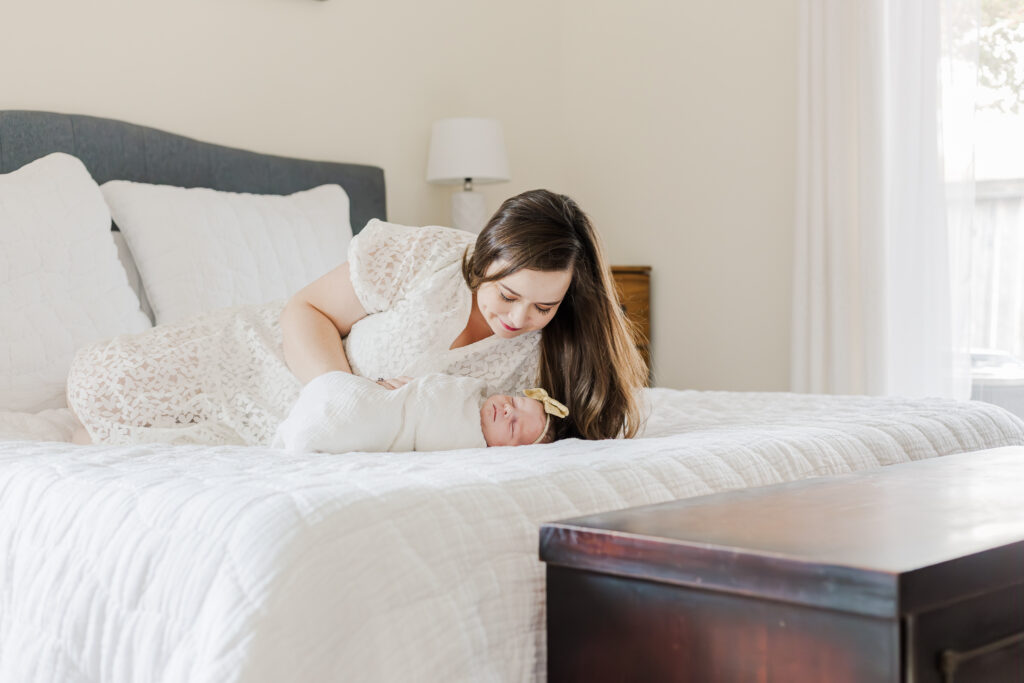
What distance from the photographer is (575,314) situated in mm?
1815

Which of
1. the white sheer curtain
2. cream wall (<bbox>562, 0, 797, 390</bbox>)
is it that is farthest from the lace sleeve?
cream wall (<bbox>562, 0, 797, 390</bbox>)

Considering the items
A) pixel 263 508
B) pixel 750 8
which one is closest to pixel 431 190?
pixel 750 8

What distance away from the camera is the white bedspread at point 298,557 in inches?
34.5

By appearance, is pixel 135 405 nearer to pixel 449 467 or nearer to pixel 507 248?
pixel 507 248

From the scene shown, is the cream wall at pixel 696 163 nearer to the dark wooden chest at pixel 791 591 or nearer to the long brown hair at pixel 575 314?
the long brown hair at pixel 575 314

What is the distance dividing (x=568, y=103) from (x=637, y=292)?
0.92 meters

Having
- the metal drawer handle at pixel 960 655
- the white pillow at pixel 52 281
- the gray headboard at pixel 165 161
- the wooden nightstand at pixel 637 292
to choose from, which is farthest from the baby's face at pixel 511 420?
the wooden nightstand at pixel 637 292

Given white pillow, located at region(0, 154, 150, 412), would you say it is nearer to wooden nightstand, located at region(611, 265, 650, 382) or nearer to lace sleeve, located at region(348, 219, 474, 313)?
lace sleeve, located at region(348, 219, 474, 313)

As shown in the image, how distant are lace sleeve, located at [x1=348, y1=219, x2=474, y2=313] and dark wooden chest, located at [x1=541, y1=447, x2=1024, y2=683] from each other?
3.03ft

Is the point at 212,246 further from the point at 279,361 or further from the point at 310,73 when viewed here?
the point at 310,73

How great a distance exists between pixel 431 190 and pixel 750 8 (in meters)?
1.33

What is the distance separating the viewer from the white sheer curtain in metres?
3.28

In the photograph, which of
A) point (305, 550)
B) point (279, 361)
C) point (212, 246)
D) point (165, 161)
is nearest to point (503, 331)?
point (279, 361)

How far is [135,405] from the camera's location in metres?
1.84
